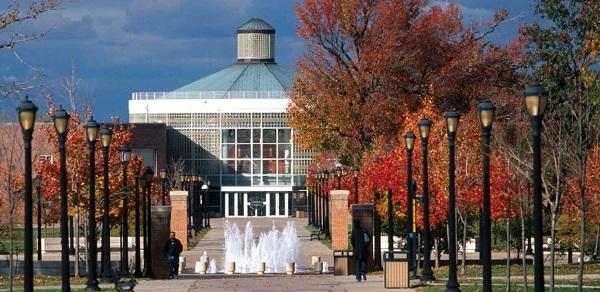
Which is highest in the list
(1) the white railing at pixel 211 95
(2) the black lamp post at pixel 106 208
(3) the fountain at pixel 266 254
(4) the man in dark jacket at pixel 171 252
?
(1) the white railing at pixel 211 95

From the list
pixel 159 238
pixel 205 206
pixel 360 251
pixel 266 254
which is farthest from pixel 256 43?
pixel 360 251

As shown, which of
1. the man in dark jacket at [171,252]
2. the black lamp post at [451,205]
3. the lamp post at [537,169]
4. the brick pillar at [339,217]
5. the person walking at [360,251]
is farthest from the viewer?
the brick pillar at [339,217]

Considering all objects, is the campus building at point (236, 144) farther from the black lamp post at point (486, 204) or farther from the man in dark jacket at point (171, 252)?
the black lamp post at point (486, 204)

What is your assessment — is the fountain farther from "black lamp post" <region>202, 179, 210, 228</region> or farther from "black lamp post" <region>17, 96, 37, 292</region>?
"black lamp post" <region>202, 179, 210, 228</region>

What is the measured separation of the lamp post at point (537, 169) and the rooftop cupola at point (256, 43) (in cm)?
13157

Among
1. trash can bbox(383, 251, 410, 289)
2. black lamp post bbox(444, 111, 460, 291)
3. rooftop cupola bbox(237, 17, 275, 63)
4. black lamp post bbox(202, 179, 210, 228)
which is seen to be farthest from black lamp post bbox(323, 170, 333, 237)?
rooftop cupola bbox(237, 17, 275, 63)

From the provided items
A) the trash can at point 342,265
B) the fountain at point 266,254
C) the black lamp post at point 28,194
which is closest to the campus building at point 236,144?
the fountain at point 266,254

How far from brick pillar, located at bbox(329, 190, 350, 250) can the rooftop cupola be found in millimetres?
84333

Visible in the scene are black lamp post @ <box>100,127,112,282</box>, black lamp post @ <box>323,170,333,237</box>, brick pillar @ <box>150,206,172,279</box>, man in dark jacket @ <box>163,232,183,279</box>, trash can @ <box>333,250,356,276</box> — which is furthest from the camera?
black lamp post @ <box>323,170,333,237</box>

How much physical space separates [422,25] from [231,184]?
68.3 m

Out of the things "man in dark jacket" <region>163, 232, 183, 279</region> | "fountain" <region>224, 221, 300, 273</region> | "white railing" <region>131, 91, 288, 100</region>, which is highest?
"white railing" <region>131, 91, 288, 100</region>

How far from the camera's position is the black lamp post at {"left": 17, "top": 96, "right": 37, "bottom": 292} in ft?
73.5

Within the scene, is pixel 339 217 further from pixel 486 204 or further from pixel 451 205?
pixel 486 204

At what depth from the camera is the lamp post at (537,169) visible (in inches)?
772
